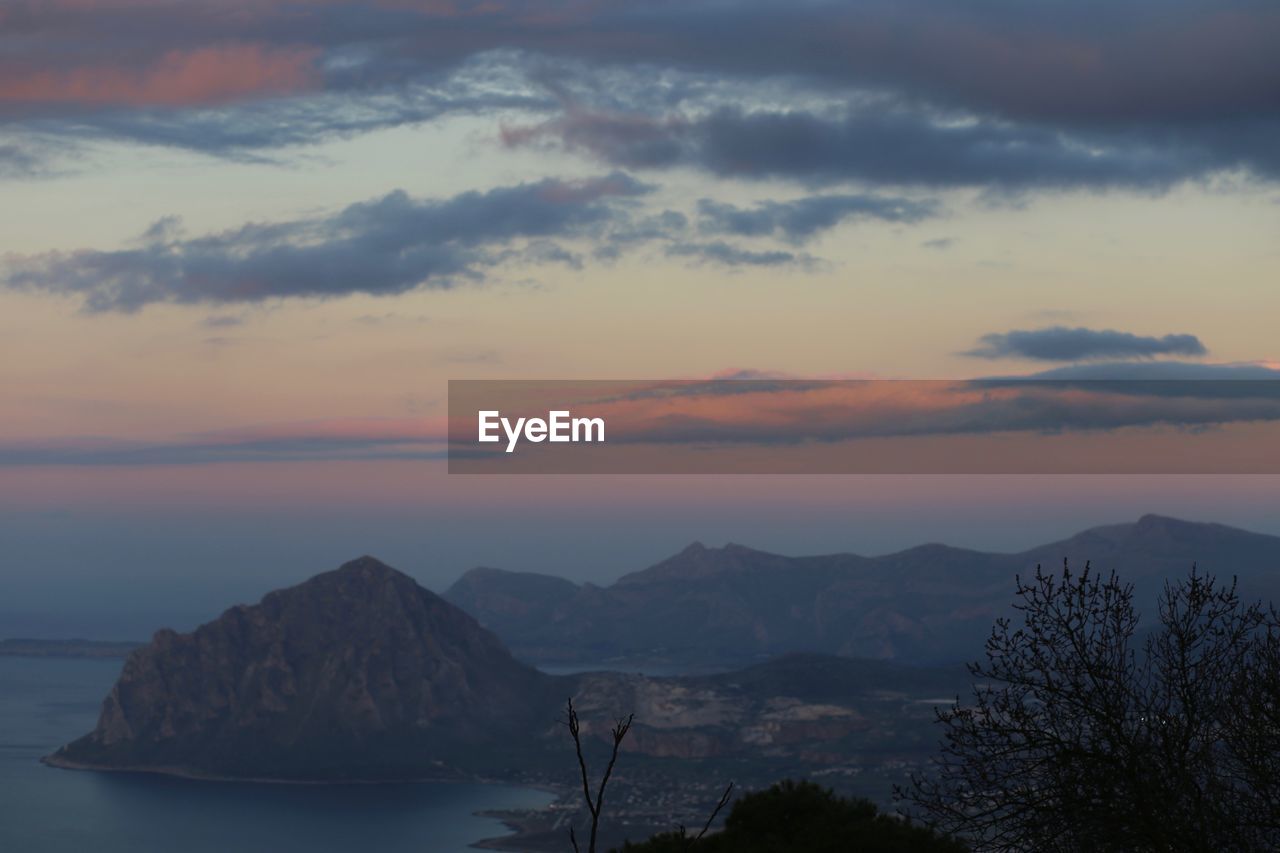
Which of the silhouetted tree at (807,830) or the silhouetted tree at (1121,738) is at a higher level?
the silhouetted tree at (1121,738)

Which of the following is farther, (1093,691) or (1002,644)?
(1002,644)

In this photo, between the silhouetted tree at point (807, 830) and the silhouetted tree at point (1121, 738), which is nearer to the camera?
the silhouetted tree at point (1121, 738)

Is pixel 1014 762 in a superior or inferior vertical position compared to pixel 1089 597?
inferior

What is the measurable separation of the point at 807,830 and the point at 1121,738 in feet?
52.7

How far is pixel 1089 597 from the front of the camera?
26.0 m

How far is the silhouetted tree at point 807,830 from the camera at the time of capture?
36438 millimetres

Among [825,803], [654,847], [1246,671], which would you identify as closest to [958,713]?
[1246,671]

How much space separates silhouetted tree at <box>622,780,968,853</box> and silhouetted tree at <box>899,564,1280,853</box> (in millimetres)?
10391

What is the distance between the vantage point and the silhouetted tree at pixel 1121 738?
23422 mm

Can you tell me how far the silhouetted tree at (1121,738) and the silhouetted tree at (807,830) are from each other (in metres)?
10.4

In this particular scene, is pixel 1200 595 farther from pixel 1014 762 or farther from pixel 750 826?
pixel 750 826

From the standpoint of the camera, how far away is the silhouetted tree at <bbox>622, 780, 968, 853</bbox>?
36438 mm

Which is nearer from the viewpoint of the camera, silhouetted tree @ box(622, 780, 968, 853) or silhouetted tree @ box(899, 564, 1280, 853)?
Answer: silhouetted tree @ box(899, 564, 1280, 853)

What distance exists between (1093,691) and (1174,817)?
2.48m
